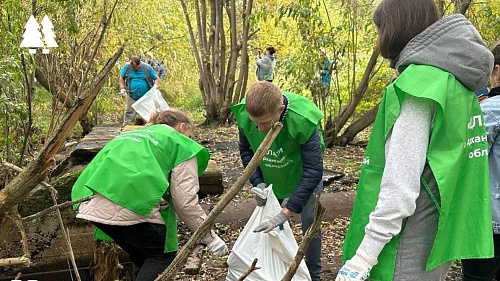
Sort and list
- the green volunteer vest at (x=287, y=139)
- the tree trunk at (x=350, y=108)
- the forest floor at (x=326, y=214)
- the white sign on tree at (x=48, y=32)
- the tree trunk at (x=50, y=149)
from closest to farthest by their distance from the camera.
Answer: the tree trunk at (x=50, y=149)
the green volunteer vest at (x=287, y=139)
the forest floor at (x=326, y=214)
the white sign on tree at (x=48, y=32)
the tree trunk at (x=350, y=108)

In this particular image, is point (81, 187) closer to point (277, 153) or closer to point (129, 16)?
point (277, 153)

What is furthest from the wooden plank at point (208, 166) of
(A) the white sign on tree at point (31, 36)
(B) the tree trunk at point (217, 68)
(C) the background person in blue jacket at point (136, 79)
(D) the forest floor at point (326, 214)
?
(B) the tree trunk at point (217, 68)

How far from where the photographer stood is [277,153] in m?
3.28

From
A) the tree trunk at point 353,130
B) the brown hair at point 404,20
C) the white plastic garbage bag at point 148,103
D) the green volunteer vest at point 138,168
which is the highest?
the brown hair at point 404,20

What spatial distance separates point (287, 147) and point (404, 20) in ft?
4.95

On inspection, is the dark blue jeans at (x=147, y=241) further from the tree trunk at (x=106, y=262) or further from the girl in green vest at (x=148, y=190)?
the tree trunk at (x=106, y=262)

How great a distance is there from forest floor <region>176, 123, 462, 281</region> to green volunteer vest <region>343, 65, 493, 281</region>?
2.19 meters

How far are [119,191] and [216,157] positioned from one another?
5715mm

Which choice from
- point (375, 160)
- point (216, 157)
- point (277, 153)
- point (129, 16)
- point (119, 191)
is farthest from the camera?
point (129, 16)

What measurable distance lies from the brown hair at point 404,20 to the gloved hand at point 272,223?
5.03ft

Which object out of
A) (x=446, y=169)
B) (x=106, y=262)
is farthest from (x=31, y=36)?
(x=446, y=169)

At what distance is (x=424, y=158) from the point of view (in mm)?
1703

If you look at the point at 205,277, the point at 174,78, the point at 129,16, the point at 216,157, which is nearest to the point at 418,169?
the point at 205,277

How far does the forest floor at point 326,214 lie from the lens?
164 inches
